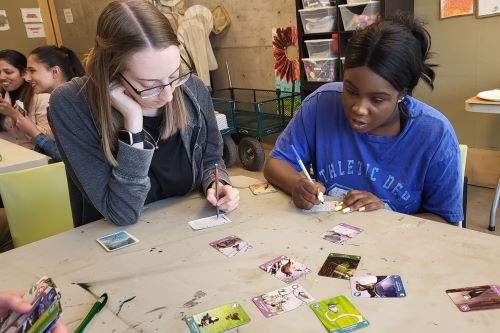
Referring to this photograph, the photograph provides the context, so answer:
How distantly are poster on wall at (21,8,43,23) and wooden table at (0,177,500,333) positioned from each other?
5.44m

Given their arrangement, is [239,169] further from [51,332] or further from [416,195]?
[51,332]

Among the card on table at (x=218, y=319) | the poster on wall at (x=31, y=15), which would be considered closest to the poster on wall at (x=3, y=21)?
the poster on wall at (x=31, y=15)

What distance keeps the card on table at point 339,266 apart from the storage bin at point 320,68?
8.12 feet

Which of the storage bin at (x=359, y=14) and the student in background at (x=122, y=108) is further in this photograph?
the storage bin at (x=359, y=14)

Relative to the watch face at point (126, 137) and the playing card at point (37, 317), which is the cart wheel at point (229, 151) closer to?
the watch face at point (126, 137)

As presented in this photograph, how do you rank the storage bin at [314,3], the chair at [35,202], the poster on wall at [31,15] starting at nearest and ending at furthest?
the chair at [35,202] → the storage bin at [314,3] → the poster on wall at [31,15]

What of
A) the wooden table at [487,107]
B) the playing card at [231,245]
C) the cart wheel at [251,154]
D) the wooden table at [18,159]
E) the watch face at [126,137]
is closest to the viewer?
the playing card at [231,245]

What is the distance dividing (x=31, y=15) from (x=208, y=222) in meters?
5.72

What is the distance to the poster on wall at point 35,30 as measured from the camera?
570 centimetres

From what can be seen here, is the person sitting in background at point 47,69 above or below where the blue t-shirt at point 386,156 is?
above

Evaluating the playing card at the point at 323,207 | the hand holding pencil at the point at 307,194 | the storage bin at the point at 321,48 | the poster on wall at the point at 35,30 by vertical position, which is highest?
the poster on wall at the point at 35,30

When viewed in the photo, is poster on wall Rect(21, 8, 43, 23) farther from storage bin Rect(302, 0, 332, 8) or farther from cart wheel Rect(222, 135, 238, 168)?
storage bin Rect(302, 0, 332, 8)

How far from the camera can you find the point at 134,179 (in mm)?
1216

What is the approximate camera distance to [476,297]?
81cm
